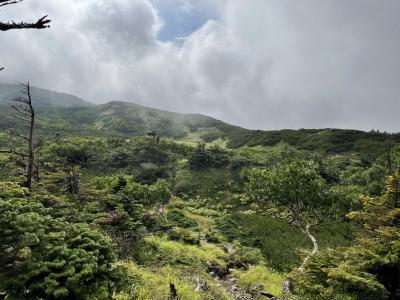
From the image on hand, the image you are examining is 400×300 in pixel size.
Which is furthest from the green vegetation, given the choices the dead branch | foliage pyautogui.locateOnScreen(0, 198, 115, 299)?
the dead branch

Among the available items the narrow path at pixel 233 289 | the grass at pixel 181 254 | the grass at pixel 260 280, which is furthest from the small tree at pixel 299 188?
the narrow path at pixel 233 289

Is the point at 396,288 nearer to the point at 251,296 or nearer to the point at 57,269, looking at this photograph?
the point at 251,296

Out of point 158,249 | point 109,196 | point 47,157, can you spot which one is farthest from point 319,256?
point 47,157

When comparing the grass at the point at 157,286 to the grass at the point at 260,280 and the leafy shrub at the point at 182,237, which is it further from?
the leafy shrub at the point at 182,237

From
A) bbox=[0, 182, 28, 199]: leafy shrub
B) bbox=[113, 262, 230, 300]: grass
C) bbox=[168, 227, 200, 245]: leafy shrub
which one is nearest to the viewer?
bbox=[113, 262, 230, 300]: grass

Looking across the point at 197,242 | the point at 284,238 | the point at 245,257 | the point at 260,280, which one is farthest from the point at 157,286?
the point at 284,238

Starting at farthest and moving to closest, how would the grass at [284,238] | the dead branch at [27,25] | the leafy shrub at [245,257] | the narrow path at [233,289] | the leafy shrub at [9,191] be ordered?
the grass at [284,238], the leafy shrub at [245,257], the narrow path at [233,289], the leafy shrub at [9,191], the dead branch at [27,25]

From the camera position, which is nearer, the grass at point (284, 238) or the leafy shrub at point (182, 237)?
the grass at point (284, 238)

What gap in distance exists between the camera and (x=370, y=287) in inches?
394

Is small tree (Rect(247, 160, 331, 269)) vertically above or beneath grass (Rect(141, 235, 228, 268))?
above

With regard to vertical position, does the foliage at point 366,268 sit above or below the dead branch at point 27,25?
below

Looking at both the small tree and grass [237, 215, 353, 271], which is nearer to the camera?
grass [237, 215, 353, 271]

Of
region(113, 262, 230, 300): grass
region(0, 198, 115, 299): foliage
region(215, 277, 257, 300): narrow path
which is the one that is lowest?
region(215, 277, 257, 300): narrow path

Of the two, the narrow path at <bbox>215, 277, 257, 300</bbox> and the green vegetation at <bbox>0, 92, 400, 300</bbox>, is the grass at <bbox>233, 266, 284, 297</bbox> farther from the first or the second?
the narrow path at <bbox>215, 277, 257, 300</bbox>
